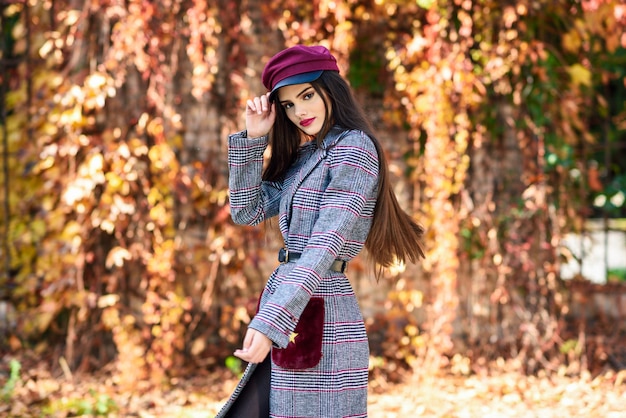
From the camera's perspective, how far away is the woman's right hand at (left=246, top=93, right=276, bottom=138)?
2.12 meters

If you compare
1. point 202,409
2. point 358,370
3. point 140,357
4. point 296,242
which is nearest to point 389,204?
point 296,242

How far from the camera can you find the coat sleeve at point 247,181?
7.08 ft

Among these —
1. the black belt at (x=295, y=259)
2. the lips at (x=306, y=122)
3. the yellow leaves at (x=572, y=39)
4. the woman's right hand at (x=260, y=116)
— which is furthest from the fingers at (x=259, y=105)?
the yellow leaves at (x=572, y=39)

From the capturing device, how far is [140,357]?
4.12m

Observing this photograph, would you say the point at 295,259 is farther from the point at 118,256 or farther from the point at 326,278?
the point at 118,256

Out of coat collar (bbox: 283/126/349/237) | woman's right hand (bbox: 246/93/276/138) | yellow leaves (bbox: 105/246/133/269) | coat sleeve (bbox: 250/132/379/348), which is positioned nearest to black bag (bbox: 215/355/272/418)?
coat sleeve (bbox: 250/132/379/348)

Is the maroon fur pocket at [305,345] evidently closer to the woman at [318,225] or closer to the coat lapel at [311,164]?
the woman at [318,225]

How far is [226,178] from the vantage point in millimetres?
4324

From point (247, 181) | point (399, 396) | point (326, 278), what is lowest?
point (399, 396)

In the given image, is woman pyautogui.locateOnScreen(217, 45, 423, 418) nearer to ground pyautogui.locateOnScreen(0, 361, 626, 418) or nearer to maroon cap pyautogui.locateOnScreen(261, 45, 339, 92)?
maroon cap pyautogui.locateOnScreen(261, 45, 339, 92)

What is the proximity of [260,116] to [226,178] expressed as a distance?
2212 millimetres

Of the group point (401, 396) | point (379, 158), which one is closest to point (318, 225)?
point (379, 158)

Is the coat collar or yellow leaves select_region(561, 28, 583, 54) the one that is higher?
yellow leaves select_region(561, 28, 583, 54)

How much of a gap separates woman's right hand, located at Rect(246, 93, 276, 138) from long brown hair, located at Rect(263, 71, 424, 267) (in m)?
0.05
